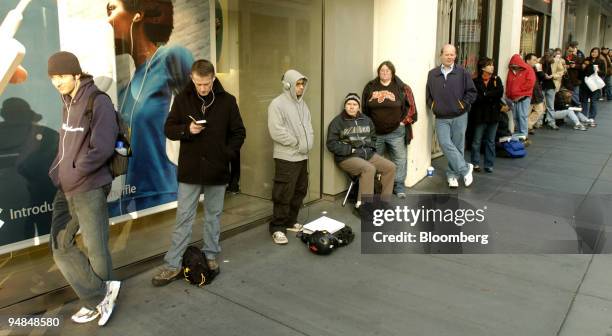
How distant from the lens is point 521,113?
10.7 m

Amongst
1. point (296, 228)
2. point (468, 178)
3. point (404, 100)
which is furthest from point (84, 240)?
point (468, 178)

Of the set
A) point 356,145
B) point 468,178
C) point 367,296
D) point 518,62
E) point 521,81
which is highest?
point 518,62

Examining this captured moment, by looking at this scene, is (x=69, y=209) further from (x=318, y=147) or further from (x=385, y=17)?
(x=385, y=17)

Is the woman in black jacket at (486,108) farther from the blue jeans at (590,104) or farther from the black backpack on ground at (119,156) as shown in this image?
the blue jeans at (590,104)

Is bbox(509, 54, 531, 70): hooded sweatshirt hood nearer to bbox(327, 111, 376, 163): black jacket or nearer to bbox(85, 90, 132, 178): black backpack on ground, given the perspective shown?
bbox(327, 111, 376, 163): black jacket

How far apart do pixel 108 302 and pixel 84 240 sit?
48 cm

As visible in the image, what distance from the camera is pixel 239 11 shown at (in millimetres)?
6105

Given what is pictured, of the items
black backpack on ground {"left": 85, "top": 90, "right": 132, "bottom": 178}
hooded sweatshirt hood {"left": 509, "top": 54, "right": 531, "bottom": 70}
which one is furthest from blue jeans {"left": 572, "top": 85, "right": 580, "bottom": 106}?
black backpack on ground {"left": 85, "top": 90, "right": 132, "bottom": 178}

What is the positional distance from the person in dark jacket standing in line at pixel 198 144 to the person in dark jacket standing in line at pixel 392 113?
2.74 m

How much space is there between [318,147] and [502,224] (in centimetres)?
236

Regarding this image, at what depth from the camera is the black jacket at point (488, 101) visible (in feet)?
26.9

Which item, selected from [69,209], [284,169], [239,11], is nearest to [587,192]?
[284,169]

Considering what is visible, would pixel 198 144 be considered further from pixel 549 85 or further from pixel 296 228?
pixel 549 85

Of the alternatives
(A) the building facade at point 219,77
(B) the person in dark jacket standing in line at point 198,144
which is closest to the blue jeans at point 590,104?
(A) the building facade at point 219,77
